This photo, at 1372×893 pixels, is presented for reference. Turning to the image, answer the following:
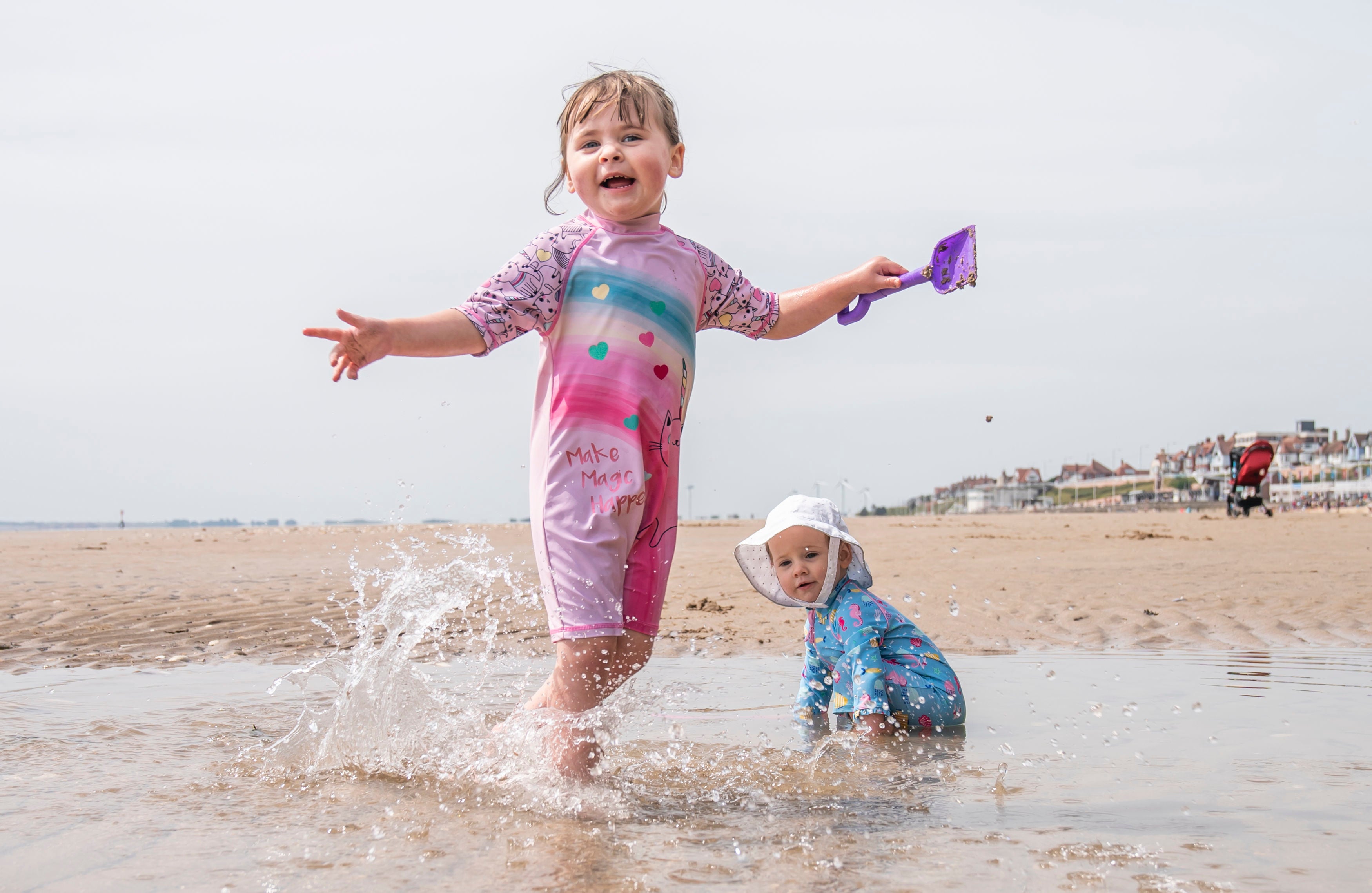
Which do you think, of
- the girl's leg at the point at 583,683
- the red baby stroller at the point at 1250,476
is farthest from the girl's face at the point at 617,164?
the red baby stroller at the point at 1250,476

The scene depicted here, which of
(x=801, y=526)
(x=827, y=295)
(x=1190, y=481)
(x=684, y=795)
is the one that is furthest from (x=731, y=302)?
(x=1190, y=481)

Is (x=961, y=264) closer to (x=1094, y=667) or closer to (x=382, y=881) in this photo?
(x=382, y=881)

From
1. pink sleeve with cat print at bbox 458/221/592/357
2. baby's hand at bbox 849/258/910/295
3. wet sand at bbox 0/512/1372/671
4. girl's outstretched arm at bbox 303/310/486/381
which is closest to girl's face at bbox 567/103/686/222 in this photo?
pink sleeve with cat print at bbox 458/221/592/357

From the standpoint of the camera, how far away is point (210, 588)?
330 inches

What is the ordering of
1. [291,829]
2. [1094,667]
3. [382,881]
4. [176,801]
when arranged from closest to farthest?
[382,881], [291,829], [176,801], [1094,667]

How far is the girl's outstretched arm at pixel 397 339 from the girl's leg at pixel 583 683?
0.78 metres

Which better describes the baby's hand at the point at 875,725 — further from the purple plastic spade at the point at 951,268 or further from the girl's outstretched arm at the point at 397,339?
the girl's outstretched arm at the point at 397,339

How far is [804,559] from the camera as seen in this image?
3836 mm

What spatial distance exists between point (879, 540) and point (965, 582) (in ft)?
22.0

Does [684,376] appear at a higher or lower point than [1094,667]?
higher

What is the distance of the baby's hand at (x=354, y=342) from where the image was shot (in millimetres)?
2318

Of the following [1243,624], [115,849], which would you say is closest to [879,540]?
[1243,624]

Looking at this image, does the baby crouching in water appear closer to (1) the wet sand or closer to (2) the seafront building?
(1) the wet sand

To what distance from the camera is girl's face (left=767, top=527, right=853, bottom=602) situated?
3814 mm
